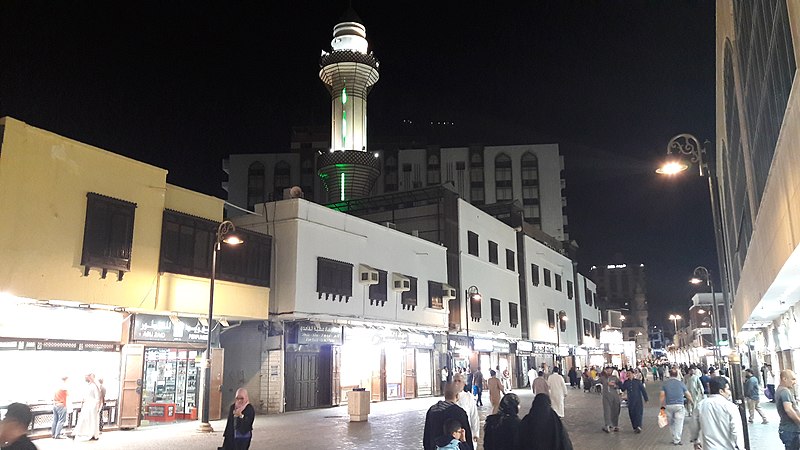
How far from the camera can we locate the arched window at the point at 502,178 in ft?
249

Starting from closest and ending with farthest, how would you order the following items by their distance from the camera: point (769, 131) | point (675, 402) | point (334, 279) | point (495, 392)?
point (495, 392) < point (769, 131) < point (675, 402) < point (334, 279)

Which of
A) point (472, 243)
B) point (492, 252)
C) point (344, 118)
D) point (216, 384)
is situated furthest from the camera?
point (344, 118)

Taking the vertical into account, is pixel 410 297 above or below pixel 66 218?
below

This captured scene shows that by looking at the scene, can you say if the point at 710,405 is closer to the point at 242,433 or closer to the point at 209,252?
the point at 242,433

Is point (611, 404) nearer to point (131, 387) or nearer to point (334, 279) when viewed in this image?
point (334, 279)

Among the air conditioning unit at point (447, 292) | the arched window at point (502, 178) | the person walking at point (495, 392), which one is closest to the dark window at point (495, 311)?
the air conditioning unit at point (447, 292)

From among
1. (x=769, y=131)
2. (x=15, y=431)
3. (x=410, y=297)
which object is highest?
(x=769, y=131)

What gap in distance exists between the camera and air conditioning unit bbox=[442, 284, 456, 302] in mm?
35062

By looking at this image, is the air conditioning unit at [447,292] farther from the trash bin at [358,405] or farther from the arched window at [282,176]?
the arched window at [282,176]

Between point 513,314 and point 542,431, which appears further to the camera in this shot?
point 513,314

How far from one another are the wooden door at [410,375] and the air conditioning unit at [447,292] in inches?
149

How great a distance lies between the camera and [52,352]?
17234 millimetres

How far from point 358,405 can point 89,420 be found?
25.9ft

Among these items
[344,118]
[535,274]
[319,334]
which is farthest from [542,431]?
[535,274]
